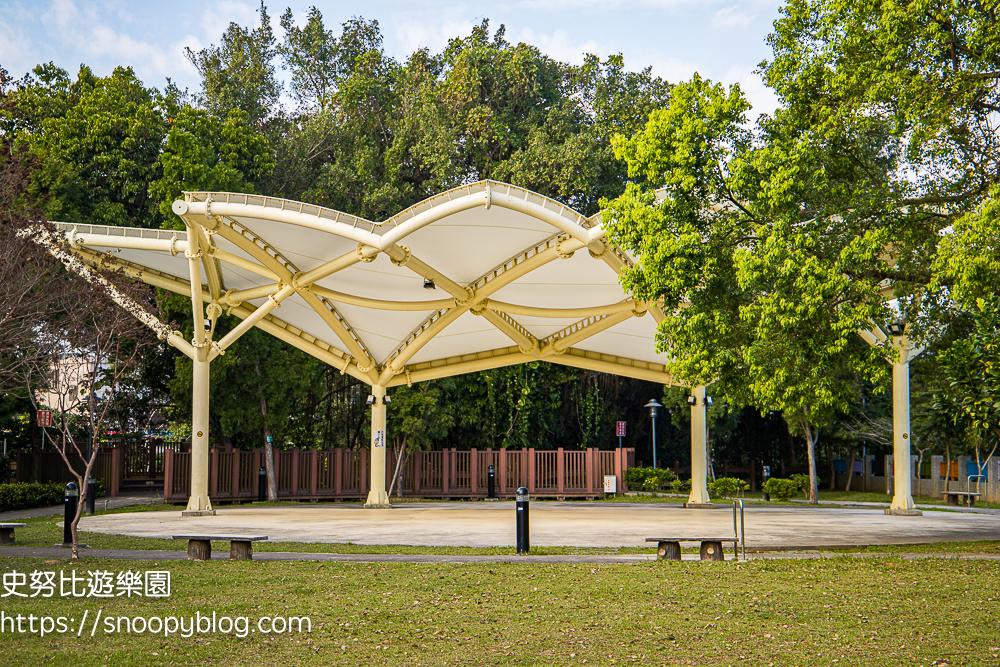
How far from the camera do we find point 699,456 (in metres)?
25.5

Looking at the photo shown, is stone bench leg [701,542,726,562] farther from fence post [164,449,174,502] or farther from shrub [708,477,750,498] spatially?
fence post [164,449,174,502]

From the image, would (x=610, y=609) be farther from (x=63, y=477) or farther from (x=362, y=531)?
(x=63, y=477)

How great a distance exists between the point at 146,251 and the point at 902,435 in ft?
63.6

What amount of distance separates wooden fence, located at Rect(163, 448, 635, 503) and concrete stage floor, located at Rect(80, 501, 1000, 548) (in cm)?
505

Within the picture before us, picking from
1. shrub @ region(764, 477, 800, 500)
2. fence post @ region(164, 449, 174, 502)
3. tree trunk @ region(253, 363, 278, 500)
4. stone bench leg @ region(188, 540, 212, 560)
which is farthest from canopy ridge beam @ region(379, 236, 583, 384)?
shrub @ region(764, 477, 800, 500)

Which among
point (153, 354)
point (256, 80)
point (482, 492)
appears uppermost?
point (256, 80)

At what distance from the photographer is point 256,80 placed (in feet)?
137

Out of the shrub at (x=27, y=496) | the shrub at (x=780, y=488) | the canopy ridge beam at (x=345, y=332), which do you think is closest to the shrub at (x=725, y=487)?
the shrub at (x=780, y=488)

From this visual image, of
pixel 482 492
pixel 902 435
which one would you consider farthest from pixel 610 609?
pixel 482 492

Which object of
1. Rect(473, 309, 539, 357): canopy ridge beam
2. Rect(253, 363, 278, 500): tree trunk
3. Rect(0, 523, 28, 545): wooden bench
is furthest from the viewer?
Rect(253, 363, 278, 500): tree trunk

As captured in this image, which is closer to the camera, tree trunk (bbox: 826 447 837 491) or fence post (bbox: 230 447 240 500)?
fence post (bbox: 230 447 240 500)

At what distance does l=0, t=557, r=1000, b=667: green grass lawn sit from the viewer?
19.9 feet

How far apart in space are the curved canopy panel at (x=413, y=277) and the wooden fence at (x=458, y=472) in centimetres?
469

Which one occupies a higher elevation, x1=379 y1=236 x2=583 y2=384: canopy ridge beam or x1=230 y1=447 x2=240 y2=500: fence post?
x1=379 y1=236 x2=583 y2=384: canopy ridge beam
